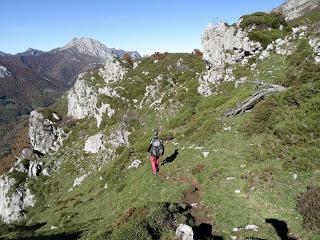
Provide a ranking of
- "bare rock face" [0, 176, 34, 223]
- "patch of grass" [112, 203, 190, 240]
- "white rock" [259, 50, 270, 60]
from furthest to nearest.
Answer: "bare rock face" [0, 176, 34, 223] → "white rock" [259, 50, 270, 60] → "patch of grass" [112, 203, 190, 240]

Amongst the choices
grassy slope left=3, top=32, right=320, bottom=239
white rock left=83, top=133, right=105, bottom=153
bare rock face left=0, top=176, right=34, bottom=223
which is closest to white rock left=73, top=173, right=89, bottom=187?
white rock left=83, top=133, right=105, bottom=153

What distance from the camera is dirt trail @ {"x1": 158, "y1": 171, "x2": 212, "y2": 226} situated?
1753 centimetres

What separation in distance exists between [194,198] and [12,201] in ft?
218

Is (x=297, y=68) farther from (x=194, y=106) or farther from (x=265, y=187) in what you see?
(x=265, y=187)

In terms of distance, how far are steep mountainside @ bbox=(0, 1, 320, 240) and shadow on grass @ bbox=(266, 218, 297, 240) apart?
0.14 feet

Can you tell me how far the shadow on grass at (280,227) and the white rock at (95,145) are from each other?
49.5 meters

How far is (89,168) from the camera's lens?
61.4 meters

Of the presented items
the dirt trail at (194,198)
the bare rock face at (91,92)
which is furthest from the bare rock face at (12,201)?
the dirt trail at (194,198)

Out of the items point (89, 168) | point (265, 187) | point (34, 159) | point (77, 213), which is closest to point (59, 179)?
point (89, 168)

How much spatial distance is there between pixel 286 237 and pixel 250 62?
33836 mm

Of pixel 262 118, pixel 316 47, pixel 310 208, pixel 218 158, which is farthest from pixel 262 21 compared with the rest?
pixel 310 208

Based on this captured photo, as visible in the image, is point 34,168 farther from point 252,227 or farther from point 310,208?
point 310,208

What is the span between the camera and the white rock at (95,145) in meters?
64.8

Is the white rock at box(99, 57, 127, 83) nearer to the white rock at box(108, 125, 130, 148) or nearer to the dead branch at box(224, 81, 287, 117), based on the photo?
the white rock at box(108, 125, 130, 148)
